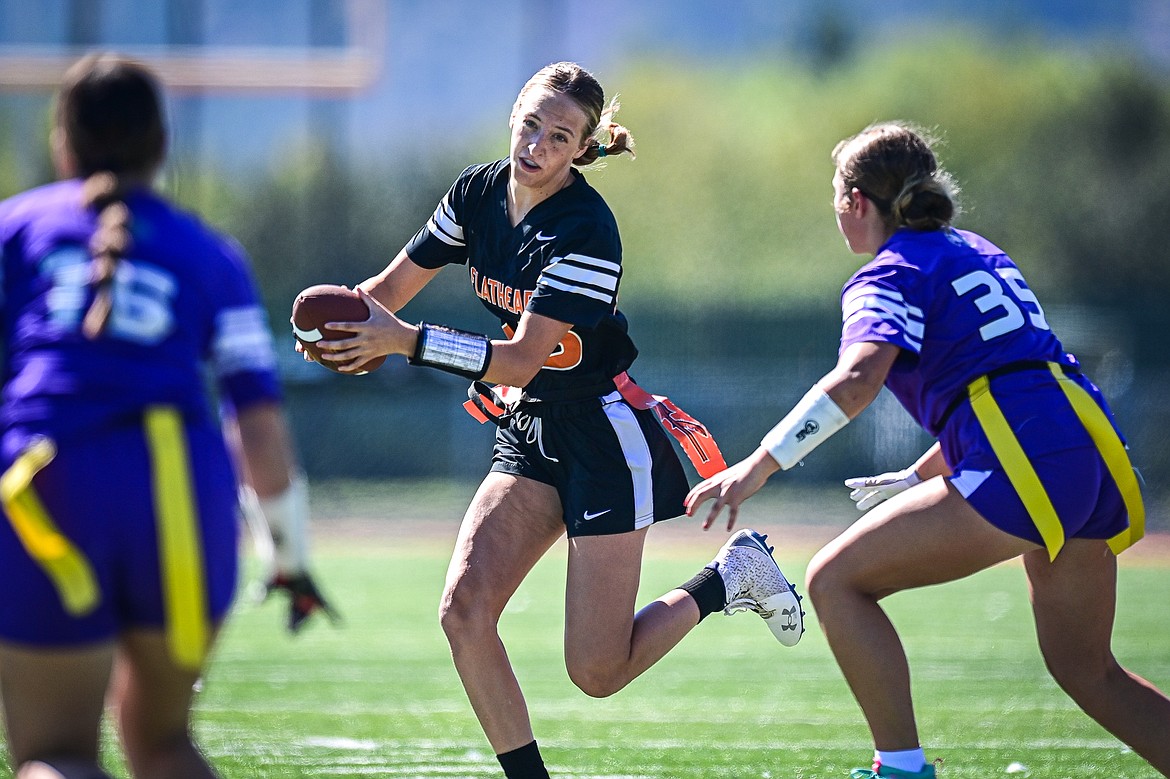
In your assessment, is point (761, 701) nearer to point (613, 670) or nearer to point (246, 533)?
point (613, 670)

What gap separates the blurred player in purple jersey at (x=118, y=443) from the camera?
2.57 meters

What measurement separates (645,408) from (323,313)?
3.72 feet

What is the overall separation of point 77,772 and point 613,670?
1946mm

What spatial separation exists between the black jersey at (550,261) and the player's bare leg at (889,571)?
3.10ft

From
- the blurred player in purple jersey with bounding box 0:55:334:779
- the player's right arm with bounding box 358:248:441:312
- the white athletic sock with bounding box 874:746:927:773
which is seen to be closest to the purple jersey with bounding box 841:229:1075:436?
the white athletic sock with bounding box 874:746:927:773

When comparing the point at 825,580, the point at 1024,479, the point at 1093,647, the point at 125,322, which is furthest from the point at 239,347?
the point at 1093,647

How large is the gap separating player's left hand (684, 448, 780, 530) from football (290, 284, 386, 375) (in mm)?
955

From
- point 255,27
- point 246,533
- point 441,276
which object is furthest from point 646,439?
point 255,27

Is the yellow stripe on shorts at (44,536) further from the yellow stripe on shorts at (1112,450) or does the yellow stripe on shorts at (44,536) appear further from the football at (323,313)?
the yellow stripe on shorts at (1112,450)

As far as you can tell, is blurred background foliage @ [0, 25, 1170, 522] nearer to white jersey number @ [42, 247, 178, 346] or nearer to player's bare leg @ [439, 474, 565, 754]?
player's bare leg @ [439, 474, 565, 754]

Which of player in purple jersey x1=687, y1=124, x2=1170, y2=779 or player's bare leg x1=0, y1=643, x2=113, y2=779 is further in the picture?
player in purple jersey x1=687, y1=124, x2=1170, y2=779

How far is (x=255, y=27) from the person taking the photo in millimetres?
37781

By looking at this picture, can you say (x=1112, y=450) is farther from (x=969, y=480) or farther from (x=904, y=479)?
Result: (x=904, y=479)

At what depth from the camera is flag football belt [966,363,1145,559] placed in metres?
3.67
